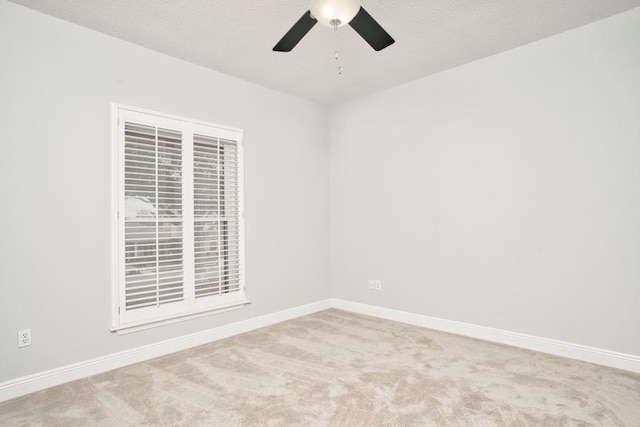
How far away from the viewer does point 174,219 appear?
3.30 meters

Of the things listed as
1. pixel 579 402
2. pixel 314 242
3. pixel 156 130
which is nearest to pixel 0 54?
pixel 156 130

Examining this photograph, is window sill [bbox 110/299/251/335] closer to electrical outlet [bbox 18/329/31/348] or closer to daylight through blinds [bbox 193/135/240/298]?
daylight through blinds [bbox 193/135/240/298]

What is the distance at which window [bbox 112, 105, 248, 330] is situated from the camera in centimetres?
302

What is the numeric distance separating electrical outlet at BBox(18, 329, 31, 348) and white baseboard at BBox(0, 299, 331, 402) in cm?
23

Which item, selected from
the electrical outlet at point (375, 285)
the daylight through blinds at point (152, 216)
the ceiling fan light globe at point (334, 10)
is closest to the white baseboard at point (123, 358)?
the daylight through blinds at point (152, 216)

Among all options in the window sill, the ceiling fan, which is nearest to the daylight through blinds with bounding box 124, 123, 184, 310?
the window sill

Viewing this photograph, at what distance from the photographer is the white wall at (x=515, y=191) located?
2.80 metres

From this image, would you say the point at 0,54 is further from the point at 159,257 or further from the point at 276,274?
the point at 276,274

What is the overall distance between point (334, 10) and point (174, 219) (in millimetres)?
2292

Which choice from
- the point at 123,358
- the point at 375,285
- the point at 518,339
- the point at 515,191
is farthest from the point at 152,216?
the point at 518,339

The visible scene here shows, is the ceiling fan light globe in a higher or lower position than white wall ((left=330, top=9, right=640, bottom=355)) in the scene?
higher

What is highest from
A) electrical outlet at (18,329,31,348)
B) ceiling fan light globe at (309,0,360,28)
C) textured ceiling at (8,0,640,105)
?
textured ceiling at (8,0,640,105)

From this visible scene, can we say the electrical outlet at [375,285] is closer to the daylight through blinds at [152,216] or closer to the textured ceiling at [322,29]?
the daylight through blinds at [152,216]

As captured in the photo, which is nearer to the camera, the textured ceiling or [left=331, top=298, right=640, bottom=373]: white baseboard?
the textured ceiling
